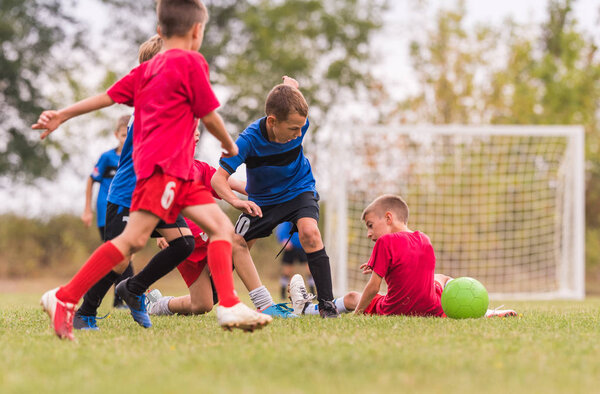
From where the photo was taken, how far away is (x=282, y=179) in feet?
16.1

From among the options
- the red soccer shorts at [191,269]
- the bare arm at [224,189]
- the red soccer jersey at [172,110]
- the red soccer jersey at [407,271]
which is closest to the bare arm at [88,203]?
the red soccer shorts at [191,269]

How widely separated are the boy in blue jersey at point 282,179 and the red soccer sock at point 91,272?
1.31 metres

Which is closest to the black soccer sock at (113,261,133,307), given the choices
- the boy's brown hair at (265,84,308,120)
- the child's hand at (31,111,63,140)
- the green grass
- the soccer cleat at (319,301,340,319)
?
the soccer cleat at (319,301,340,319)

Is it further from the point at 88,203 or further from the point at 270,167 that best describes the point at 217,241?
the point at 88,203

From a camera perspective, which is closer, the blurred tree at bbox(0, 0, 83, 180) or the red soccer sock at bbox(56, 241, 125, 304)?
the red soccer sock at bbox(56, 241, 125, 304)

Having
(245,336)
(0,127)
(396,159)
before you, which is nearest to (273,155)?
(245,336)

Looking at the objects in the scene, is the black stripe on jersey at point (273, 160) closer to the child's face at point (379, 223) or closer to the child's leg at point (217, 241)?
the child's face at point (379, 223)

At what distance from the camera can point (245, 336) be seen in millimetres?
3350

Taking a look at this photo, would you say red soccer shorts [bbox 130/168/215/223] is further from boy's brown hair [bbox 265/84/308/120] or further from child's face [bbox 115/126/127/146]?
child's face [bbox 115/126/127/146]

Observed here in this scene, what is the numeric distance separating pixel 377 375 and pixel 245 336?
119 centimetres

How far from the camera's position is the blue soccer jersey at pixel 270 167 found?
15.6 feet

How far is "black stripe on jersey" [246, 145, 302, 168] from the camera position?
15.9 ft

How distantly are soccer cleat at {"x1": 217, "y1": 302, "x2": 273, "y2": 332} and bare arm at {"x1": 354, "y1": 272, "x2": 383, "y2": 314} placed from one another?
5.42ft

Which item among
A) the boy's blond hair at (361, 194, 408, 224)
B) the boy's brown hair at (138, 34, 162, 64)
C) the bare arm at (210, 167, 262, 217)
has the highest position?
the boy's brown hair at (138, 34, 162, 64)
